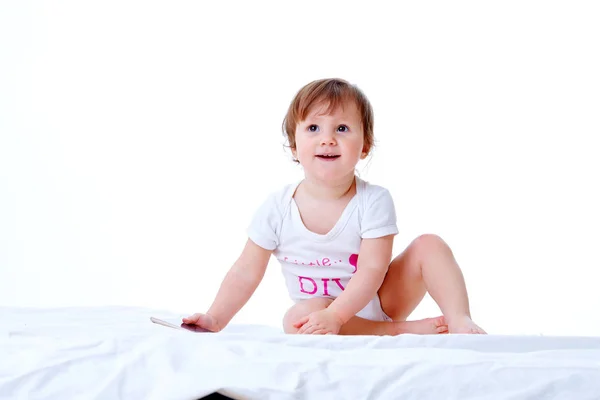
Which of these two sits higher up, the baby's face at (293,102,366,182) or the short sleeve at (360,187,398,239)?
the baby's face at (293,102,366,182)

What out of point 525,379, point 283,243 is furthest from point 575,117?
point 525,379

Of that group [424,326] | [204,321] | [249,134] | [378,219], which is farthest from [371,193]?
[249,134]

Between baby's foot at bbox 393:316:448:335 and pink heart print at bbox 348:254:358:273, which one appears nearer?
baby's foot at bbox 393:316:448:335

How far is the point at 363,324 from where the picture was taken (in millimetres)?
1801

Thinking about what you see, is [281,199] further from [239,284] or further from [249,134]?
[249,134]

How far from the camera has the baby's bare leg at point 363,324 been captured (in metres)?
1.72

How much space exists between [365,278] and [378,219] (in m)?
0.14

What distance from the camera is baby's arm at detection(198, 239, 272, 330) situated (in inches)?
70.6

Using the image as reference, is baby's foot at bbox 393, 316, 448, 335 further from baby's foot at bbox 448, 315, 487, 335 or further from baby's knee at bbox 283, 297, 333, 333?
baby's knee at bbox 283, 297, 333, 333

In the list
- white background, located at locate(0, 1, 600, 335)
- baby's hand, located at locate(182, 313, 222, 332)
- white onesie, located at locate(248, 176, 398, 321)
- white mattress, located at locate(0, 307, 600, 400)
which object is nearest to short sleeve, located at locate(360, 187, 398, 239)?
white onesie, located at locate(248, 176, 398, 321)

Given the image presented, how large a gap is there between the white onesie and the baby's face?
4.0 inches

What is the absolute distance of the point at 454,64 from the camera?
3145 mm

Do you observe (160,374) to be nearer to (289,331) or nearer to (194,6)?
(289,331)

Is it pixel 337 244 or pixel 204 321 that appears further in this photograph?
pixel 337 244
